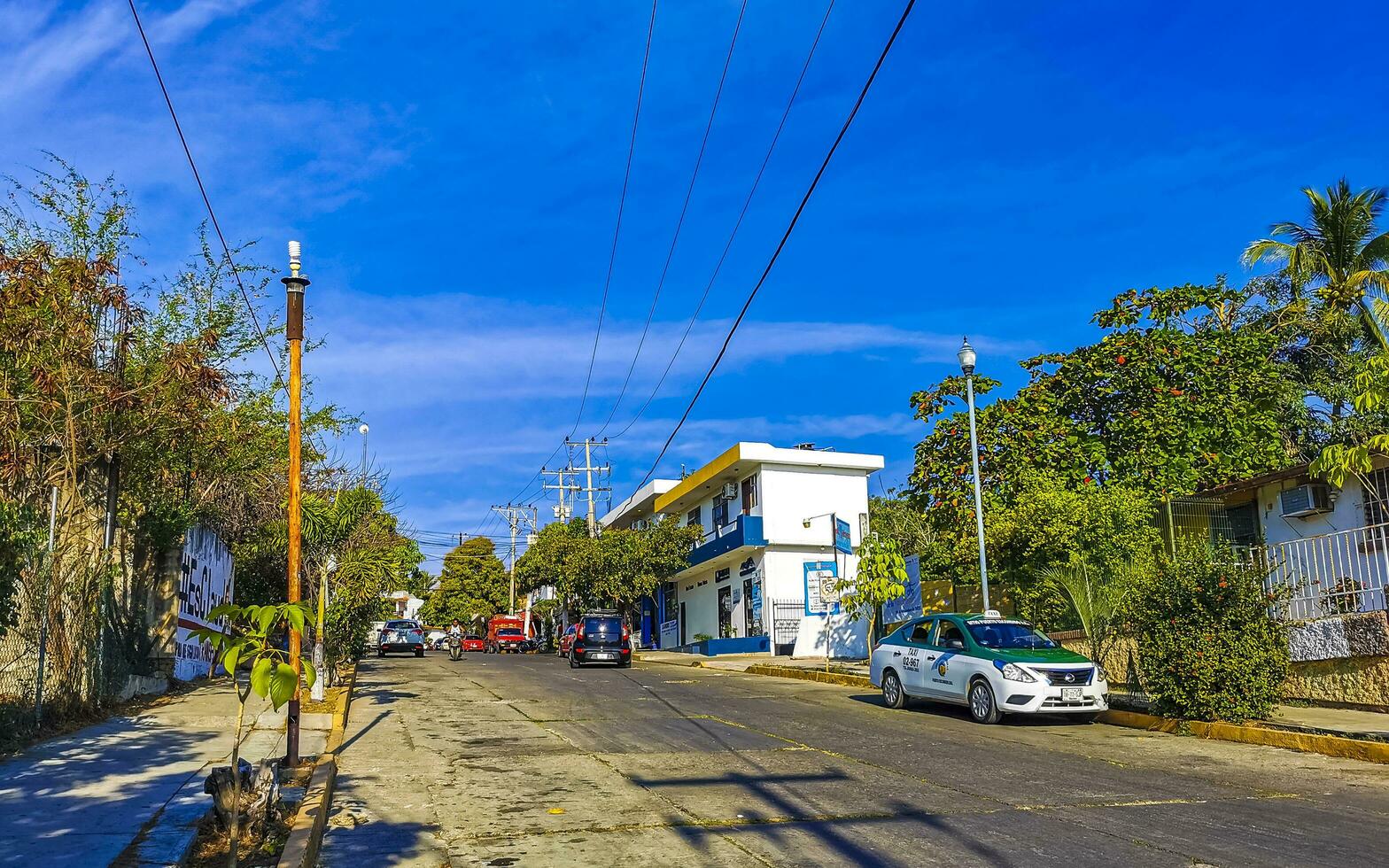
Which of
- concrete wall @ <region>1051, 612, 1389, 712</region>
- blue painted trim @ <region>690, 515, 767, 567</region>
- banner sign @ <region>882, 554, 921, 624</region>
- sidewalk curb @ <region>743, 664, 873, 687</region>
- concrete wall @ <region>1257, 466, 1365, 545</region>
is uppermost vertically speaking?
blue painted trim @ <region>690, 515, 767, 567</region>

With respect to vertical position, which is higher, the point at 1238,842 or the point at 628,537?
the point at 628,537

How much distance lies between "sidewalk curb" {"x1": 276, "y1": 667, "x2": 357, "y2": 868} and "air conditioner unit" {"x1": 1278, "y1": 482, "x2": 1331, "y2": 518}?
17.2 metres

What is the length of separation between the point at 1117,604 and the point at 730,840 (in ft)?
42.6

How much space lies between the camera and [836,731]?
1484 centimetres

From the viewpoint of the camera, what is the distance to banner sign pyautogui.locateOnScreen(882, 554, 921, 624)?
3028cm

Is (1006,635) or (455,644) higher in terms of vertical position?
(1006,635)

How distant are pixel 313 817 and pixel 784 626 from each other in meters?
32.0

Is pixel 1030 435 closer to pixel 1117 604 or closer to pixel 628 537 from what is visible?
pixel 1117 604

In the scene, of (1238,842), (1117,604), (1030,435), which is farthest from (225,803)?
(1030,435)

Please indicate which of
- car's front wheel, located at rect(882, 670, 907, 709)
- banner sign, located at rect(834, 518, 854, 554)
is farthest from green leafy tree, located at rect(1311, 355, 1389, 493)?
banner sign, located at rect(834, 518, 854, 554)

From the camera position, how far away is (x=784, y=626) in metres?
39.5

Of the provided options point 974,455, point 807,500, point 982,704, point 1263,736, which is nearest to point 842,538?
point 974,455

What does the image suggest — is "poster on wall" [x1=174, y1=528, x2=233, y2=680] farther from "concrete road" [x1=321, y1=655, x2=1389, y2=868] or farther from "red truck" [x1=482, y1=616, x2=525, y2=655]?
"red truck" [x1=482, y1=616, x2=525, y2=655]

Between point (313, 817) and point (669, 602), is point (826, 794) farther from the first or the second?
point (669, 602)
